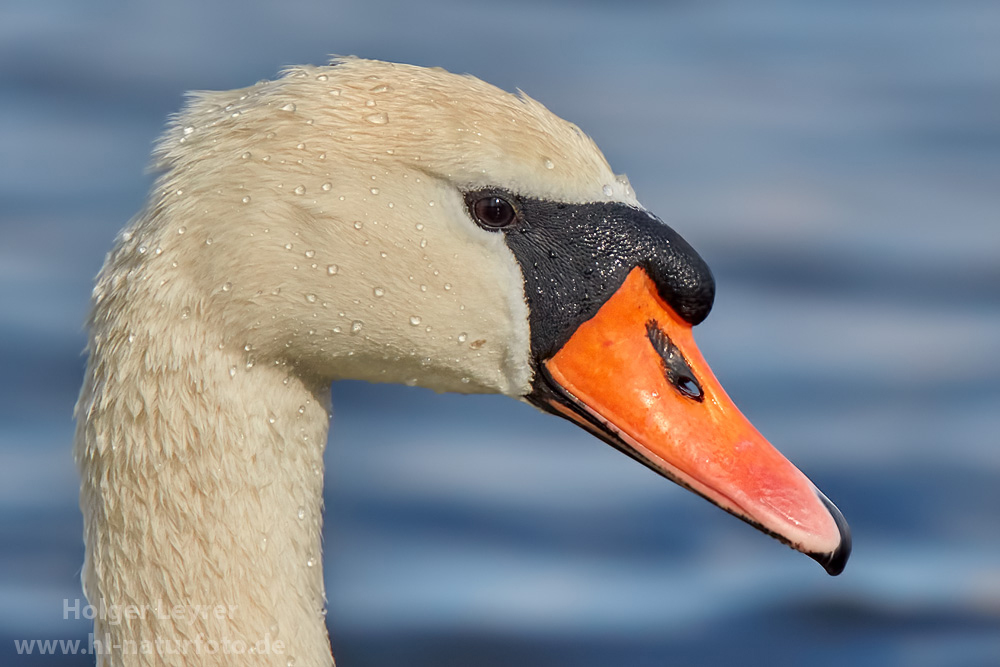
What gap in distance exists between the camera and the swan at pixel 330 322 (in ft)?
10.0

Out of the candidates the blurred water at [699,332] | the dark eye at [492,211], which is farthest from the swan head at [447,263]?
the blurred water at [699,332]

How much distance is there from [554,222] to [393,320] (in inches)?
15.0

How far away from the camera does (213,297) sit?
304 cm

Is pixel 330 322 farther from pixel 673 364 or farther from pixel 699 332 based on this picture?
pixel 699 332

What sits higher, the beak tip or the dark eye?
the dark eye

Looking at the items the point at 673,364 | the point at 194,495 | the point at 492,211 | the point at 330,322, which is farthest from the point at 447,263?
the point at 194,495

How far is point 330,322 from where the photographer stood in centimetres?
315

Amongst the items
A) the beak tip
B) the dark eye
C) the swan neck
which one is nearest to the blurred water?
the swan neck

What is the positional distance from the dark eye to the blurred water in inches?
88.3

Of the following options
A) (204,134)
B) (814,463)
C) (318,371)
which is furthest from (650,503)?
(204,134)

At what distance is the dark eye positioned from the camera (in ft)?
10.2

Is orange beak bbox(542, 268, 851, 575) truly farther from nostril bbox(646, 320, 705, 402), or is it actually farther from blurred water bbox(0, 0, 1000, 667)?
blurred water bbox(0, 0, 1000, 667)

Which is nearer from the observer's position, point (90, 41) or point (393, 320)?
point (393, 320)

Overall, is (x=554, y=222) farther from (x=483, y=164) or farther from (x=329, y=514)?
(x=329, y=514)
